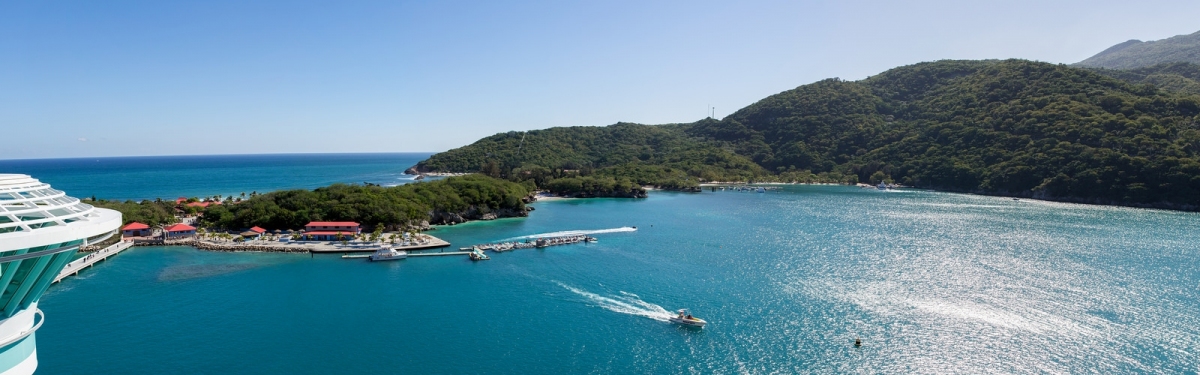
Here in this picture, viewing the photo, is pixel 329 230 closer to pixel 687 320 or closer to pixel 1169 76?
pixel 687 320

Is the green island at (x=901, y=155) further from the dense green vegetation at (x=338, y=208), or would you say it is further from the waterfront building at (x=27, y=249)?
the waterfront building at (x=27, y=249)

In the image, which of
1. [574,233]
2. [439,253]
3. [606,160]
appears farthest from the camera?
[606,160]

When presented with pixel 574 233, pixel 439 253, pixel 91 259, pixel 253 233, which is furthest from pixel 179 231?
pixel 574 233

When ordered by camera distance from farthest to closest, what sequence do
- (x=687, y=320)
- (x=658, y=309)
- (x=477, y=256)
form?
(x=477, y=256)
(x=658, y=309)
(x=687, y=320)

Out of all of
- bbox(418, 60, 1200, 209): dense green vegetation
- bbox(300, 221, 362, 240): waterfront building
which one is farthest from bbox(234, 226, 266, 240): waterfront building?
bbox(418, 60, 1200, 209): dense green vegetation

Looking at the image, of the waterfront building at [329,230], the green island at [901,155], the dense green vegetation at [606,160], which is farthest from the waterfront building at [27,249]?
the dense green vegetation at [606,160]
